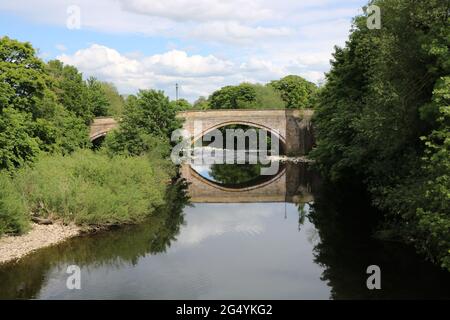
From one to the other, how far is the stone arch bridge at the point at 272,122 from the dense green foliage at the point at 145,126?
41.1ft

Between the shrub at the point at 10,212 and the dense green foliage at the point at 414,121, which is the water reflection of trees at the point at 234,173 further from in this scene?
the shrub at the point at 10,212

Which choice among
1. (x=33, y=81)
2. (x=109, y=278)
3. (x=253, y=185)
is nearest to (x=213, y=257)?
(x=109, y=278)

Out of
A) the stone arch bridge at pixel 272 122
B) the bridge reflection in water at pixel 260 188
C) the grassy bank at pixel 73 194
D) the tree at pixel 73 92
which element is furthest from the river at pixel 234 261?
the stone arch bridge at pixel 272 122

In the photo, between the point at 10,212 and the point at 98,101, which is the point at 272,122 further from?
the point at 10,212

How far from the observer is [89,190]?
20.5 m

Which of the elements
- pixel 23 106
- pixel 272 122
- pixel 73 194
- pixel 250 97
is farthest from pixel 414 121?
pixel 250 97

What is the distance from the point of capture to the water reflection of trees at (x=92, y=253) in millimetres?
14414

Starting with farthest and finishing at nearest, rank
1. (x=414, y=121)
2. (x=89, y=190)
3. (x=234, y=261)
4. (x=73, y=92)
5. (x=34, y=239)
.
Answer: (x=73, y=92)
(x=89, y=190)
(x=34, y=239)
(x=234, y=261)
(x=414, y=121)

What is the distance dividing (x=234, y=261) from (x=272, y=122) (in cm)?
3466

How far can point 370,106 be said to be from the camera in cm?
1988

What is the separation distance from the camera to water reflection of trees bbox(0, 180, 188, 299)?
14.4 meters

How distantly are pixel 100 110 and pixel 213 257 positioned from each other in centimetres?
3957

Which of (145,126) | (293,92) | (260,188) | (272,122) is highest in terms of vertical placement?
(293,92)

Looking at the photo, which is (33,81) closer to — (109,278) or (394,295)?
(109,278)
